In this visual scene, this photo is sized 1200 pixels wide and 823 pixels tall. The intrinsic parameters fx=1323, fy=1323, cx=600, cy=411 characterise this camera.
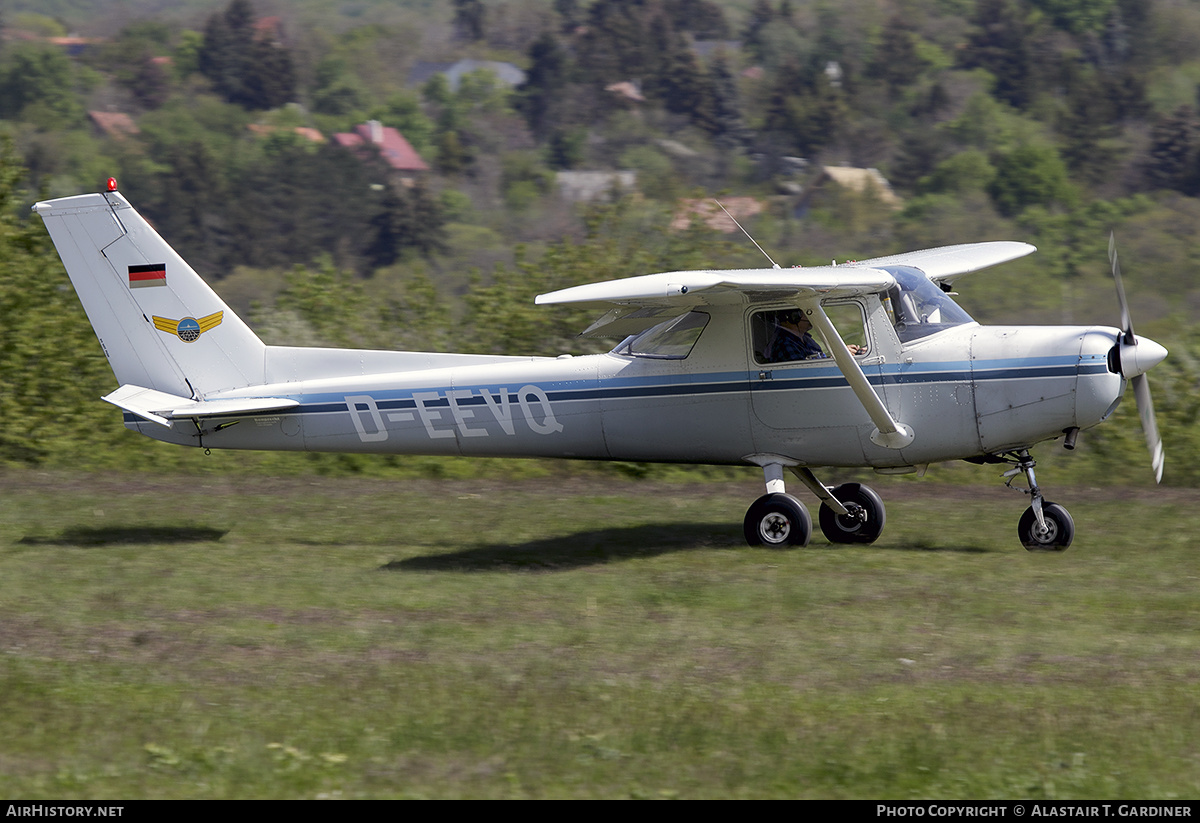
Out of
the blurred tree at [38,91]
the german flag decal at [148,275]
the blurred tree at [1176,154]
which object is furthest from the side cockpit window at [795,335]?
the blurred tree at [38,91]

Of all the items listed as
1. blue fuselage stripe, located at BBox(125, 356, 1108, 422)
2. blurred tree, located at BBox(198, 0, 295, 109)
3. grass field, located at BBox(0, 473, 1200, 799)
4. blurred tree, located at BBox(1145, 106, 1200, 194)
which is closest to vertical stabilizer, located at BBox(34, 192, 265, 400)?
blue fuselage stripe, located at BBox(125, 356, 1108, 422)

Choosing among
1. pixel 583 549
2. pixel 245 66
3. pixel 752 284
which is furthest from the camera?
pixel 245 66

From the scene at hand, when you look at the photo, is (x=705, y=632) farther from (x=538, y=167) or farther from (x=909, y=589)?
(x=538, y=167)

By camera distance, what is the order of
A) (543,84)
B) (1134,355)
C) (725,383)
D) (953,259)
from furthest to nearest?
(543,84) < (953,259) < (725,383) < (1134,355)

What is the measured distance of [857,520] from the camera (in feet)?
39.8

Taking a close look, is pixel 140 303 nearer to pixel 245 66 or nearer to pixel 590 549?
pixel 590 549

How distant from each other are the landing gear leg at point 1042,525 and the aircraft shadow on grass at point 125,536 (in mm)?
7245

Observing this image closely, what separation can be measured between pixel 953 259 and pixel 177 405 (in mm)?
7645

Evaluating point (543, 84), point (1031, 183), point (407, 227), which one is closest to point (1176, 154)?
point (1031, 183)

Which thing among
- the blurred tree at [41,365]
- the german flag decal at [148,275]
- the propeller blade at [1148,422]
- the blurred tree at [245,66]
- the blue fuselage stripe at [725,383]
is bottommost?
the blurred tree at [245,66]

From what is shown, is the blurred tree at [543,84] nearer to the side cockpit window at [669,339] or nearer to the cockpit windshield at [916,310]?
the side cockpit window at [669,339]

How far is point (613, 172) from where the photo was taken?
99125 millimetres

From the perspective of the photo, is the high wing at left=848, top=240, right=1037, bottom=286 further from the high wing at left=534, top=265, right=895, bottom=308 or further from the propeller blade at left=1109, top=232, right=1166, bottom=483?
the propeller blade at left=1109, top=232, right=1166, bottom=483

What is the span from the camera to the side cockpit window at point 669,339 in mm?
11789
